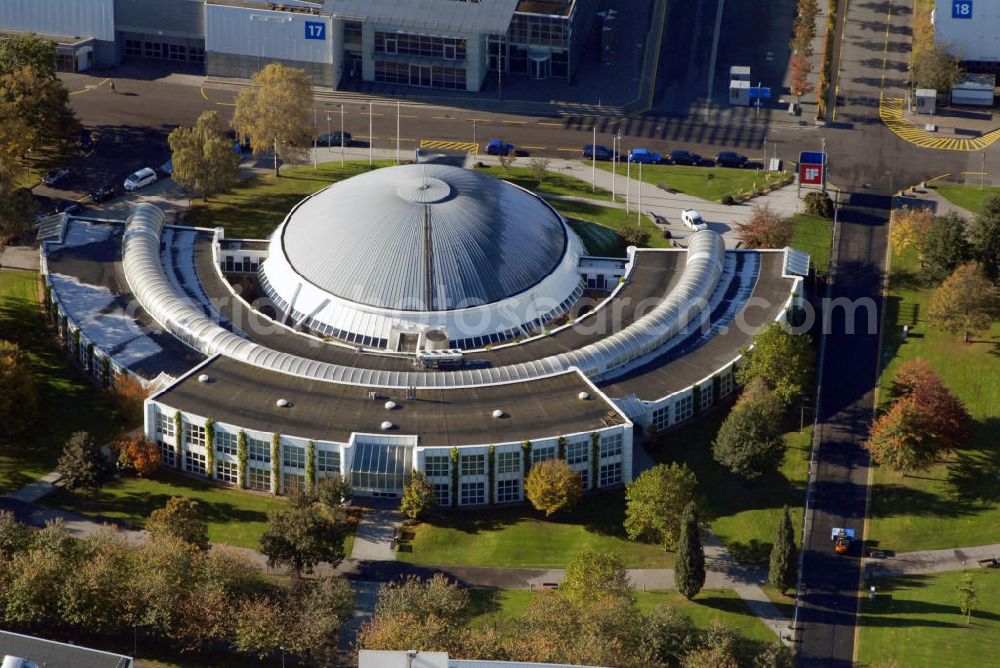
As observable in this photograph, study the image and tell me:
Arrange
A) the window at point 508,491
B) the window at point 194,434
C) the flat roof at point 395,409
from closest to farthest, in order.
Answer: the window at point 508,491 → the flat roof at point 395,409 → the window at point 194,434

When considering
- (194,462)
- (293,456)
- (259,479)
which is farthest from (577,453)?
(194,462)

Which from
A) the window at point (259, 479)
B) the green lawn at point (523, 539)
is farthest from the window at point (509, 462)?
the window at point (259, 479)

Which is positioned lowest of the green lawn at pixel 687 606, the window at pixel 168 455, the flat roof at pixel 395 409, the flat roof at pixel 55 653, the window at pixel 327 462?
the green lawn at pixel 687 606

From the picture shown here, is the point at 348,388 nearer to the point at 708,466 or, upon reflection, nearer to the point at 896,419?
the point at 708,466

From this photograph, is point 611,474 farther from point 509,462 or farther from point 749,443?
point 749,443

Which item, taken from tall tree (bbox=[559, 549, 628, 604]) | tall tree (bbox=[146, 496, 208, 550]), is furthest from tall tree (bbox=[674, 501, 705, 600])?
tall tree (bbox=[146, 496, 208, 550])

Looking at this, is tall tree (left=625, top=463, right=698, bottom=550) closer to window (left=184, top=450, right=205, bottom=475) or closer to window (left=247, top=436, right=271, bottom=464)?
window (left=247, top=436, right=271, bottom=464)

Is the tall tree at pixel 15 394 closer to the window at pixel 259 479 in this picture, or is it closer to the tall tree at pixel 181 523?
the tall tree at pixel 181 523
